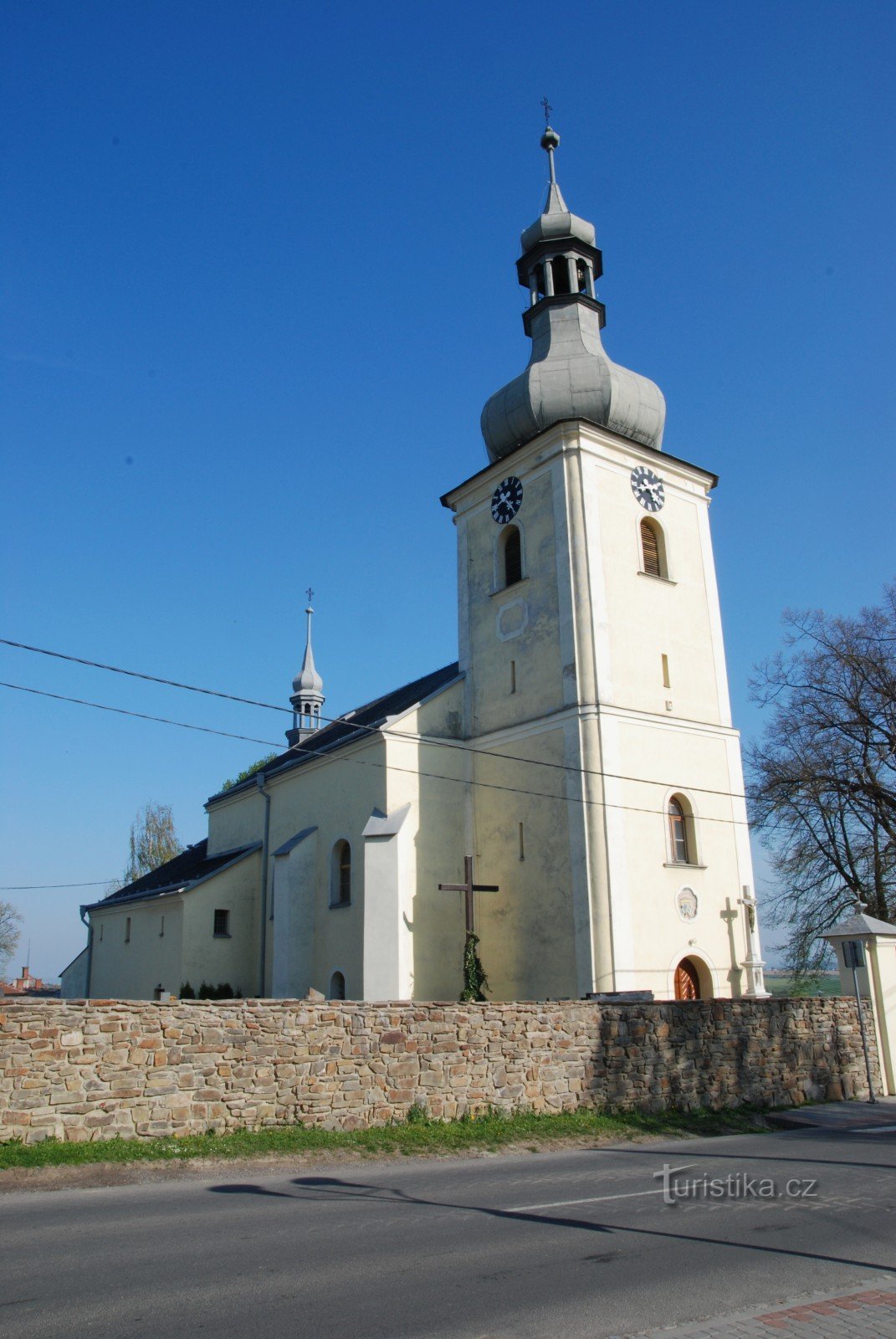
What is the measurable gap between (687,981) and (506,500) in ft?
38.3

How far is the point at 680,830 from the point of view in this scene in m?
20.8

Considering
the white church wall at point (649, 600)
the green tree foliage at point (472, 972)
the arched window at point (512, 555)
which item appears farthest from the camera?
the arched window at point (512, 555)

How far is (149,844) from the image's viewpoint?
5375cm

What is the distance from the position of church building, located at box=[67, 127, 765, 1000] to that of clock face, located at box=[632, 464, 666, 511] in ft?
0.19

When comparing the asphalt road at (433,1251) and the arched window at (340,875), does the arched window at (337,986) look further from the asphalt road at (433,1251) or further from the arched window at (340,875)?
the asphalt road at (433,1251)

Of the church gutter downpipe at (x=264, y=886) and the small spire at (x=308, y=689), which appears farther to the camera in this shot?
the small spire at (x=308, y=689)

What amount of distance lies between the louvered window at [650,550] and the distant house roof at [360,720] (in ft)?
17.2

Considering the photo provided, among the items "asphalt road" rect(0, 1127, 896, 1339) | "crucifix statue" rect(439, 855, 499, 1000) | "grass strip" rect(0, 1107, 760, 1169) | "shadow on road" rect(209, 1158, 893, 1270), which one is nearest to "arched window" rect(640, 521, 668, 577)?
"crucifix statue" rect(439, 855, 499, 1000)

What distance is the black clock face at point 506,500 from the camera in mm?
23406

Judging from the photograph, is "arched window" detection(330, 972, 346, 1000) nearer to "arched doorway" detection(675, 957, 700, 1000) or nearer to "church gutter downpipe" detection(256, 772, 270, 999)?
"church gutter downpipe" detection(256, 772, 270, 999)

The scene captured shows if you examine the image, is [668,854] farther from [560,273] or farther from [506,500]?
[560,273]

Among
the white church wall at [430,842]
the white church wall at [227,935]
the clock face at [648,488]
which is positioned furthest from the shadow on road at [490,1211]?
the white church wall at [227,935]

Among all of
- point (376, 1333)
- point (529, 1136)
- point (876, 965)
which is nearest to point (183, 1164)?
point (529, 1136)

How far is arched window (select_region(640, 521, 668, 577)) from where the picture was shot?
2275 centimetres
